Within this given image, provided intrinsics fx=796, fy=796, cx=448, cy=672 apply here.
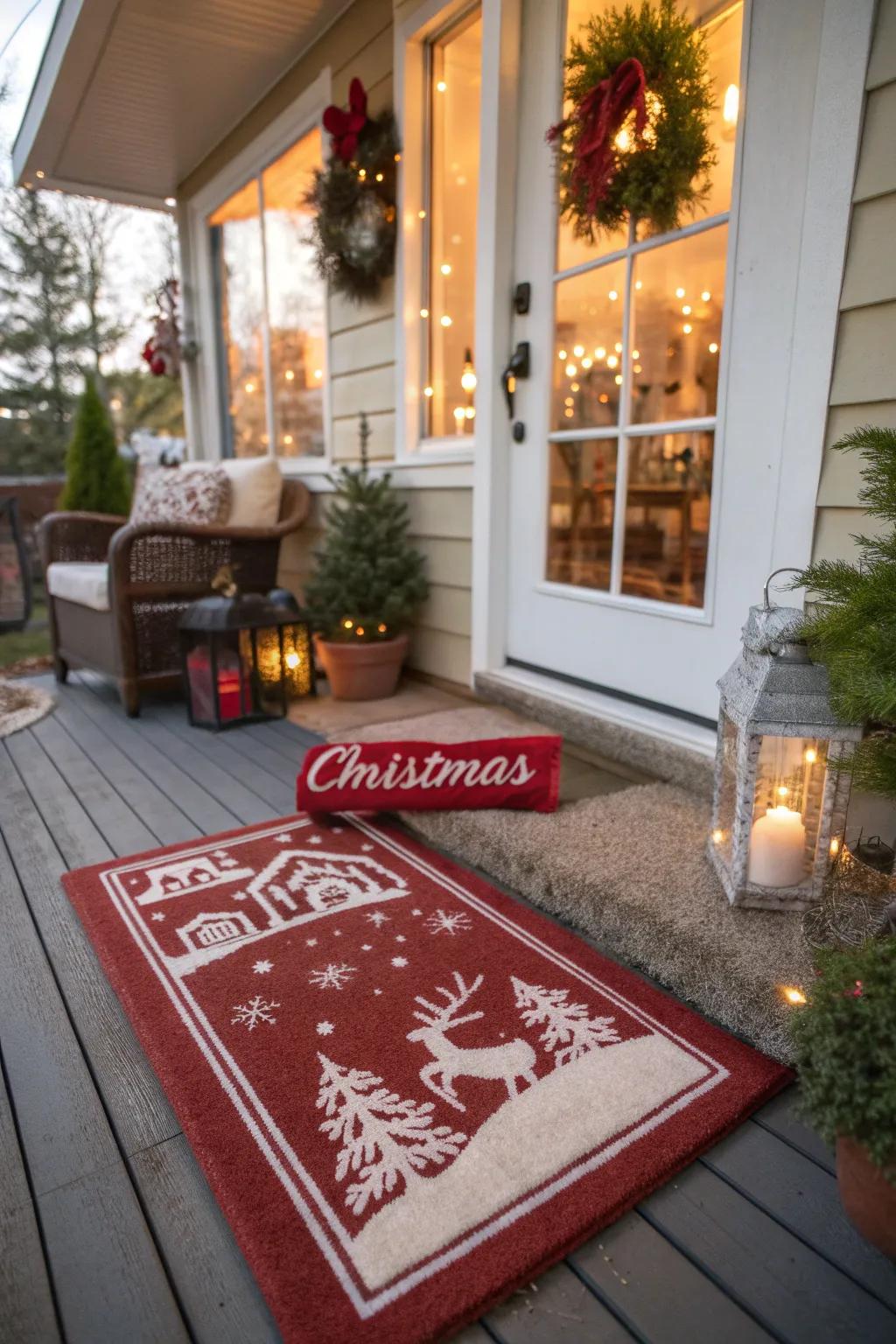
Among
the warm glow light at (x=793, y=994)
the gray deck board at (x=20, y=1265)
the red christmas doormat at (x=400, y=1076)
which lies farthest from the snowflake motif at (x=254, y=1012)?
the warm glow light at (x=793, y=994)

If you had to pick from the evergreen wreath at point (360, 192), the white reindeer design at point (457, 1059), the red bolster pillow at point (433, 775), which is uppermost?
the evergreen wreath at point (360, 192)

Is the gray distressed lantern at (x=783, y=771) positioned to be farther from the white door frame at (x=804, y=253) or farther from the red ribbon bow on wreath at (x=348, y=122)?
the red ribbon bow on wreath at (x=348, y=122)

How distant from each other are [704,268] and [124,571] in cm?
203

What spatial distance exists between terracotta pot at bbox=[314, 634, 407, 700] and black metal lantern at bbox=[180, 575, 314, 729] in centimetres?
10

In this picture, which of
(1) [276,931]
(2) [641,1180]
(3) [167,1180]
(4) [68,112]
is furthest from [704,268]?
(4) [68,112]

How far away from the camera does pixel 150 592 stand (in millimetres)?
2832

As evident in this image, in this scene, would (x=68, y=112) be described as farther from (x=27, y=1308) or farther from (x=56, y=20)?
(x=27, y=1308)

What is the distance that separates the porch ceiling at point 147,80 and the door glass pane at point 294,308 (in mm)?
359

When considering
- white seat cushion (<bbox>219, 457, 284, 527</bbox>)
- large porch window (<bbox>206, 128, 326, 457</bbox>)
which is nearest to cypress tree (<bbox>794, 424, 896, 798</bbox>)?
white seat cushion (<bbox>219, 457, 284, 527</bbox>)

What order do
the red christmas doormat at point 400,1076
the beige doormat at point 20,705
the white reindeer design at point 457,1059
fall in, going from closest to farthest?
the red christmas doormat at point 400,1076
the white reindeer design at point 457,1059
the beige doormat at point 20,705

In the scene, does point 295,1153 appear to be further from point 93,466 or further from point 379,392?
point 93,466

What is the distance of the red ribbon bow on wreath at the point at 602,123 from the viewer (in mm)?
1882

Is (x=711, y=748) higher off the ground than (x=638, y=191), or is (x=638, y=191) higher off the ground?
(x=638, y=191)

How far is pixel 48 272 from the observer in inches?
318
